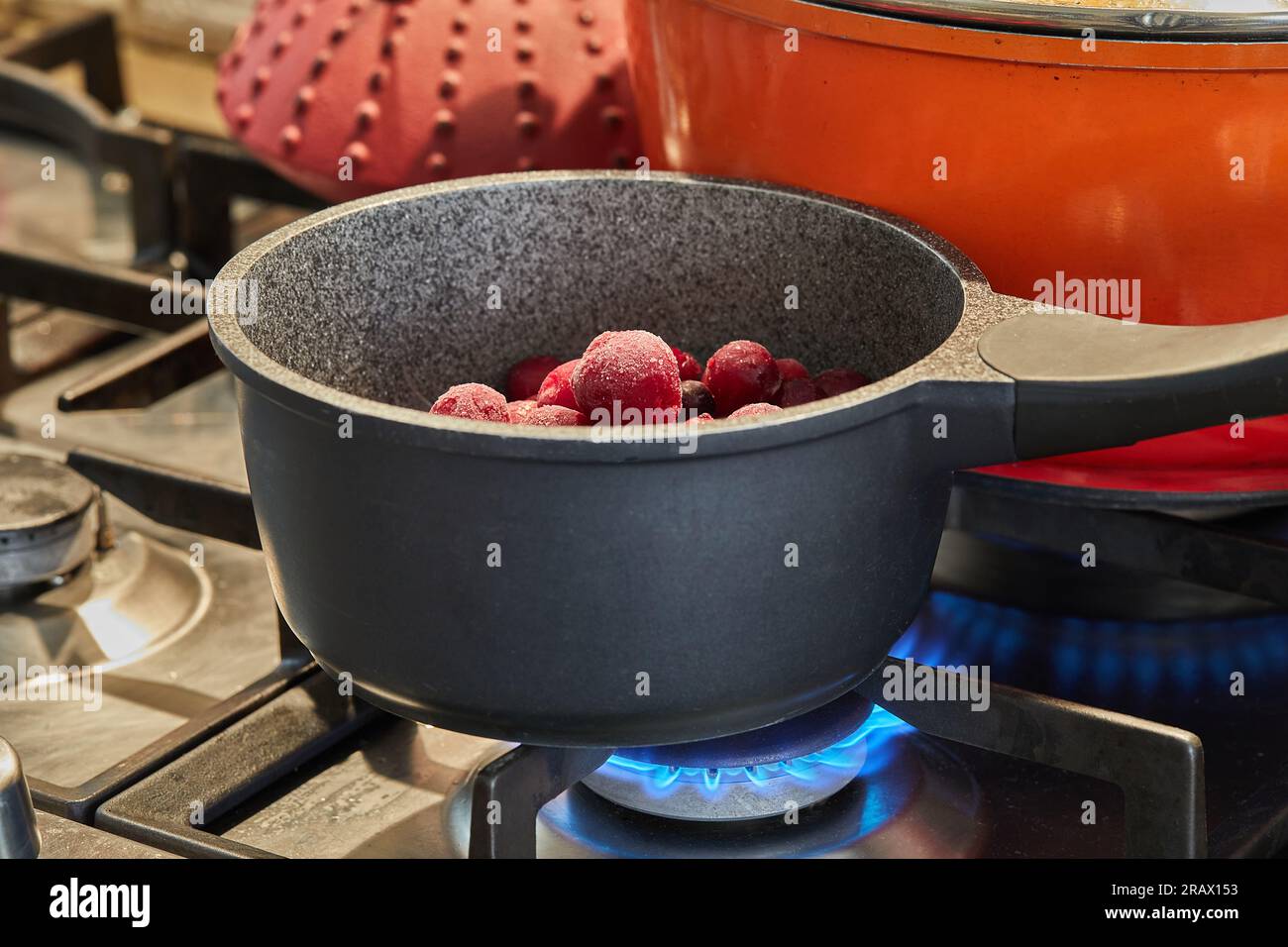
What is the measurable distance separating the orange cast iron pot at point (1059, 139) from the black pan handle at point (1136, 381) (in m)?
0.10

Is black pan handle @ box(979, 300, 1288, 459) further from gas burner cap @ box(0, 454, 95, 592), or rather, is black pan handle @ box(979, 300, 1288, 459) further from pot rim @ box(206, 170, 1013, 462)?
gas burner cap @ box(0, 454, 95, 592)

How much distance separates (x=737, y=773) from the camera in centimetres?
54

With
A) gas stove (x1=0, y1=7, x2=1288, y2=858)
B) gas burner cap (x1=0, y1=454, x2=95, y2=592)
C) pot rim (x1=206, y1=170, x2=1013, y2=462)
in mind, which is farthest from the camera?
gas burner cap (x1=0, y1=454, x2=95, y2=592)

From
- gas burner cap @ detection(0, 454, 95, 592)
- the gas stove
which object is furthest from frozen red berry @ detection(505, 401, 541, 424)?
gas burner cap @ detection(0, 454, 95, 592)

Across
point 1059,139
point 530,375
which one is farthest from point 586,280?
point 1059,139

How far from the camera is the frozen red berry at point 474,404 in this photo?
1.63 feet

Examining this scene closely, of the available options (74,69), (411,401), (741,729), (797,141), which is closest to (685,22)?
(797,141)

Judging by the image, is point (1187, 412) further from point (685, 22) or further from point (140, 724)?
point (140, 724)

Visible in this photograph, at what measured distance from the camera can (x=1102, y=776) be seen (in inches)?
19.2

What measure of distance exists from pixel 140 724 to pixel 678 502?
291 millimetres

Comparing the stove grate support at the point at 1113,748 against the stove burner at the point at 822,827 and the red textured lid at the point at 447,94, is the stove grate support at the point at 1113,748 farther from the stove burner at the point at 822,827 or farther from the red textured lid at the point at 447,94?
the red textured lid at the point at 447,94

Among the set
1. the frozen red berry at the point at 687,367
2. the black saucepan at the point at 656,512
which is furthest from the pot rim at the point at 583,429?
the frozen red berry at the point at 687,367

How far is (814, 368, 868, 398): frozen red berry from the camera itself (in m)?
0.55

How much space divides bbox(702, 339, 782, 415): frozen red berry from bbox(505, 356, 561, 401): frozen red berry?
0.23 ft
